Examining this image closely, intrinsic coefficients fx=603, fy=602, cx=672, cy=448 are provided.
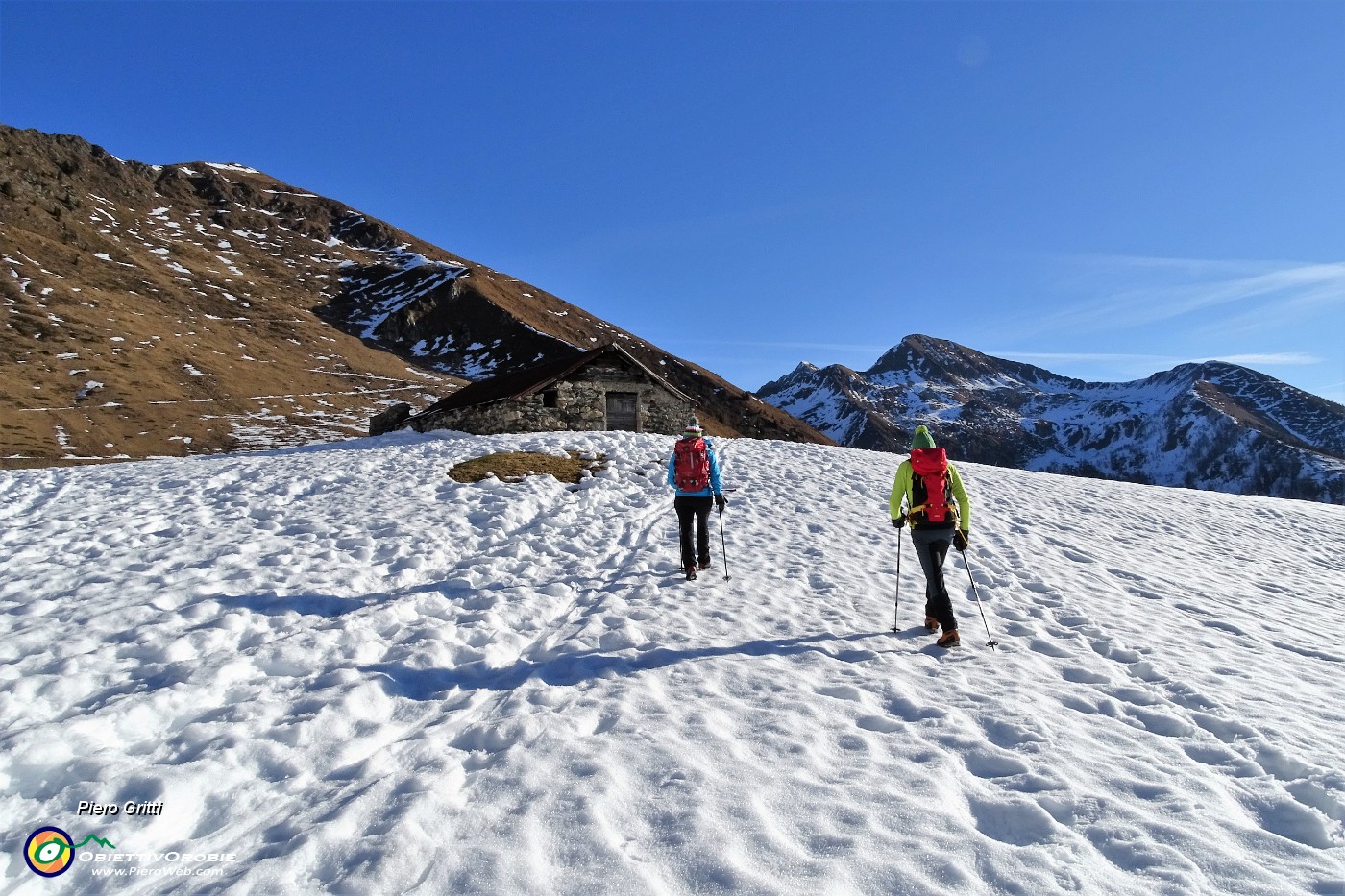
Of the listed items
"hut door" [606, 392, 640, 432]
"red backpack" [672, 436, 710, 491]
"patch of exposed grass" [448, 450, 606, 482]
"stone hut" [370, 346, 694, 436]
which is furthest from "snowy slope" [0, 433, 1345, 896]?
"hut door" [606, 392, 640, 432]

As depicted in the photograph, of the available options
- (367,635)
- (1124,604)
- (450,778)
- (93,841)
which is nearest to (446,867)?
(450,778)

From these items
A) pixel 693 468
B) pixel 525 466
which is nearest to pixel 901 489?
pixel 693 468

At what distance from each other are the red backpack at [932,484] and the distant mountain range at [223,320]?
36.5 metres

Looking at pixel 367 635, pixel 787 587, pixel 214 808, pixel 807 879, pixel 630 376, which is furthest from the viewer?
pixel 630 376

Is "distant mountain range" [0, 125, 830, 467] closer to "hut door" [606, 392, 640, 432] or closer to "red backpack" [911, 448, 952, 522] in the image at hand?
"hut door" [606, 392, 640, 432]

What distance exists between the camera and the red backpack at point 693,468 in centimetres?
960

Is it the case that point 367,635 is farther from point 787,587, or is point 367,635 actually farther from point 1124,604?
point 1124,604

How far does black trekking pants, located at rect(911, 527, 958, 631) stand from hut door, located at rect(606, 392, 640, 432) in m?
21.4

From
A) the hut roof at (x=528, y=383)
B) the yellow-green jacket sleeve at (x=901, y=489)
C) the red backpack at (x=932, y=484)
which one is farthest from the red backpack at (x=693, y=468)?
the hut roof at (x=528, y=383)

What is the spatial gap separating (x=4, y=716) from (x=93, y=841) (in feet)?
8.00

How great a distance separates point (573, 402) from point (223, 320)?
2698 inches

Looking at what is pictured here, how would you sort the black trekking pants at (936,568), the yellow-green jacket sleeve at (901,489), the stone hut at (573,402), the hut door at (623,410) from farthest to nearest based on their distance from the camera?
the hut door at (623,410), the stone hut at (573,402), the yellow-green jacket sleeve at (901,489), the black trekking pants at (936,568)

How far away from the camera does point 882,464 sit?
21.0 m

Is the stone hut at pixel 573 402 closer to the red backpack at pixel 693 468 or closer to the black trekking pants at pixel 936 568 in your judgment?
the red backpack at pixel 693 468
